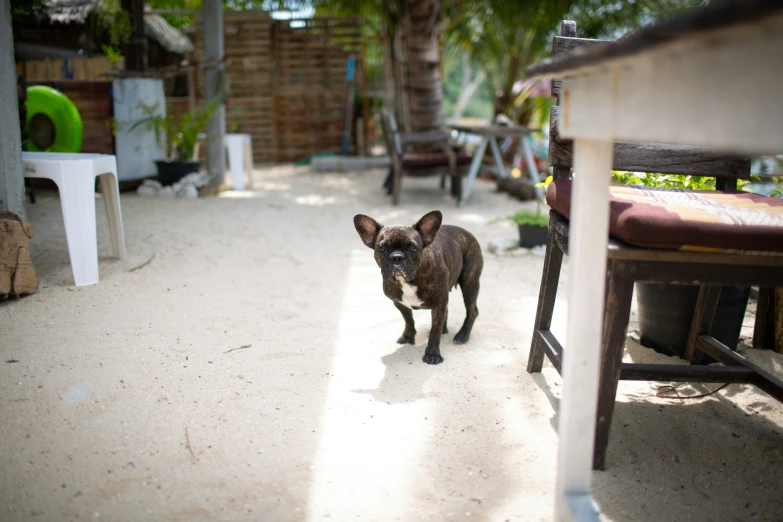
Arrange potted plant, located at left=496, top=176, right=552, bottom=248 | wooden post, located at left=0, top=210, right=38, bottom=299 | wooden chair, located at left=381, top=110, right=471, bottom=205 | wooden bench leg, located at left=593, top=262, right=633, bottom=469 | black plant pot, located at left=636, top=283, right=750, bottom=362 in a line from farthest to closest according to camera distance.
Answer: wooden chair, located at left=381, top=110, right=471, bottom=205 < potted plant, located at left=496, top=176, right=552, bottom=248 < wooden post, located at left=0, top=210, right=38, bottom=299 < black plant pot, located at left=636, top=283, right=750, bottom=362 < wooden bench leg, located at left=593, top=262, right=633, bottom=469

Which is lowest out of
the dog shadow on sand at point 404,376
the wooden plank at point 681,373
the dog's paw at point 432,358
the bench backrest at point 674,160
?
the dog shadow on sand at point 404,376

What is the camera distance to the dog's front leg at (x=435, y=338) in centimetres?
351

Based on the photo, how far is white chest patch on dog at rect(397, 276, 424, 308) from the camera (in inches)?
134

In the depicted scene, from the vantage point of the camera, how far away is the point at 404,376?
331cm

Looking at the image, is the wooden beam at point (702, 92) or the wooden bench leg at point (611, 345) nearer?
the wooden beam at point (702, 92)

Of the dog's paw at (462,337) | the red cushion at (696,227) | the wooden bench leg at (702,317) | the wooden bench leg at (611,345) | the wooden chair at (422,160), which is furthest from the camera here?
the wooden chair at (422,160)

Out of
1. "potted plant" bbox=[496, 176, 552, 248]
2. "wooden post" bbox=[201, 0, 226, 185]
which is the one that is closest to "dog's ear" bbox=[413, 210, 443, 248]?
"potted plant" bbox=[496, 176, 552, 248]

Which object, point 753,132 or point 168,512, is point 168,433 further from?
point 753,132

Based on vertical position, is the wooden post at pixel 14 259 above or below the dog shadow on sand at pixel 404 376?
above

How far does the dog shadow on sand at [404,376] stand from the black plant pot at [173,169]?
6362 mm

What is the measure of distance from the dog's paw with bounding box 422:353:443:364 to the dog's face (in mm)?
508

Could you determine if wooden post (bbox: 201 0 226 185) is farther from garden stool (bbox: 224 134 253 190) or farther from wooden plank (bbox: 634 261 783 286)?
wooden plank (bbox: 634 261 783 286)

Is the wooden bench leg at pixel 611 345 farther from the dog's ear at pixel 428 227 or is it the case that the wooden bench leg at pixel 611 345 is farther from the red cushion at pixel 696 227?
the dog's ear at pixel 428 227

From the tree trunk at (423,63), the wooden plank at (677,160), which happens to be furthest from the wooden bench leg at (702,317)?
the tree trunk at (423,63)
